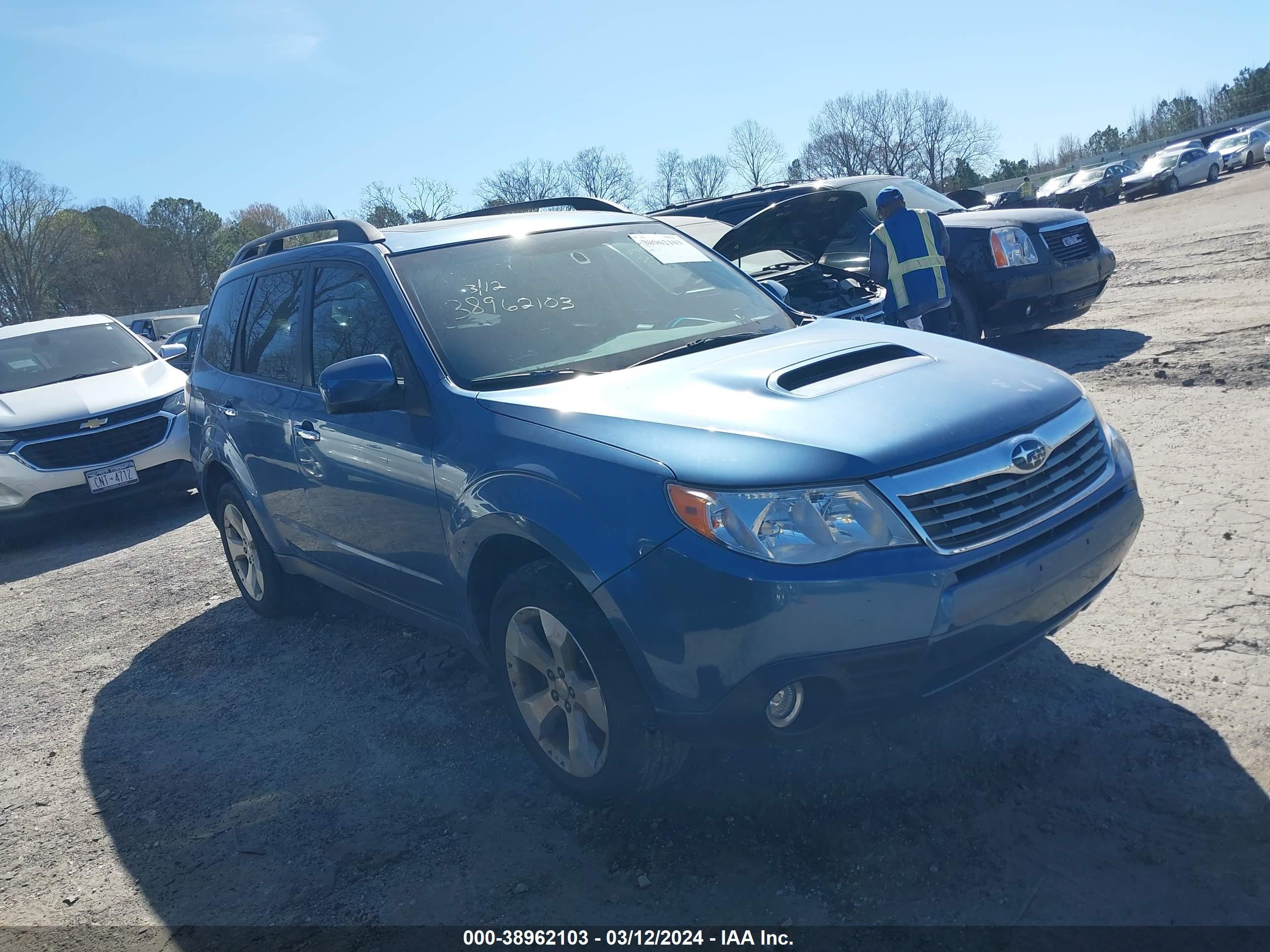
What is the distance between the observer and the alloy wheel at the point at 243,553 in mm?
5500

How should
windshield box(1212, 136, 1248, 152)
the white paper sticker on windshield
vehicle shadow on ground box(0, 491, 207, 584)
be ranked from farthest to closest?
windshield box(1212, 136, 1248, 152) → vehicle shadow on ground box(0, 491, 207, 584) → the white paper sticker on windshield

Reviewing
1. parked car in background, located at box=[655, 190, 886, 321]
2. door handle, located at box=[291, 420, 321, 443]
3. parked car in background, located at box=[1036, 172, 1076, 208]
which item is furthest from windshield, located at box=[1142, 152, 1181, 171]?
door handle, located at box=[291, 420, 321, 443]

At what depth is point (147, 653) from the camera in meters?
5.59

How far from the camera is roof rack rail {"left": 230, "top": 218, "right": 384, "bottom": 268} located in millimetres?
4227

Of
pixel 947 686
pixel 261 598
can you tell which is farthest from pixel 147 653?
pixel 947 686

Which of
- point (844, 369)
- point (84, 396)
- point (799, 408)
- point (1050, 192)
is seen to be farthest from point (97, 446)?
point (1050, 192)

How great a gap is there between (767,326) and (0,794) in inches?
149

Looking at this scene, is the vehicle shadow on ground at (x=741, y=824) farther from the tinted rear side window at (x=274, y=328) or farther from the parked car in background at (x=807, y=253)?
the parked car in background at (x=807, y=253)

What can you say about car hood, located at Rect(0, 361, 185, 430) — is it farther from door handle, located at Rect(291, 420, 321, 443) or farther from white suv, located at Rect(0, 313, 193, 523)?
door handle, located at Rect(291, 420, 321, 443)

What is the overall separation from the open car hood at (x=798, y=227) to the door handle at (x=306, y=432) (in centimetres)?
341

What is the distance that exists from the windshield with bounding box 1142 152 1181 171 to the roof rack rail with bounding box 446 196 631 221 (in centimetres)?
3639

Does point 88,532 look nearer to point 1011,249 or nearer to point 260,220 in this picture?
point 1011,249

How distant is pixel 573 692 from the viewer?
3.07m

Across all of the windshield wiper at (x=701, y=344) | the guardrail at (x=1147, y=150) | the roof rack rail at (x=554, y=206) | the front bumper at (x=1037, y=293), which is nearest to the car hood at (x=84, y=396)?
the roof rack rail at (x=554, y=206)
